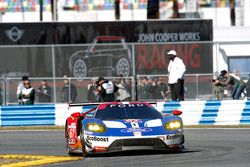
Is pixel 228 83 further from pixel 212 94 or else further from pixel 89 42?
pixel 89 42

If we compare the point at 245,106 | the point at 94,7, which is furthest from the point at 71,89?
the point at 94,7

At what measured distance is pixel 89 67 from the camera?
90.5 ft

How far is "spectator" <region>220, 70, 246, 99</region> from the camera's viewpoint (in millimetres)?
24234

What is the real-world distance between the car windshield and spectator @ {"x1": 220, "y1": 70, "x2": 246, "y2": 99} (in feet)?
33.2

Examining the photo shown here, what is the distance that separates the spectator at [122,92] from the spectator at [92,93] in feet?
2.14

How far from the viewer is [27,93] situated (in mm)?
24172

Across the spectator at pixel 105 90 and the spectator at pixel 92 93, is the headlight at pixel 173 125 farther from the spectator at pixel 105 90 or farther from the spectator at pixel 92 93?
the spectator at pixel 92 93

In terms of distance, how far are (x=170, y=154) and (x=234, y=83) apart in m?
11.2

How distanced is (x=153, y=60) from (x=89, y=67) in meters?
2.12

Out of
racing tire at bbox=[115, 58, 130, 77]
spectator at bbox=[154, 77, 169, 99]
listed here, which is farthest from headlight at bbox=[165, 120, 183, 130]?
racing tire at bbox=[115, 58, 130, 77]

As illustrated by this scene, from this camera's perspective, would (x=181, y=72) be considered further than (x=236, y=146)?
Yes

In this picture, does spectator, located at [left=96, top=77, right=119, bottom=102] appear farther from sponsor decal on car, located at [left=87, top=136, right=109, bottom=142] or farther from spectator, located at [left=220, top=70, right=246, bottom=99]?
sponsor decal on car, located at [left=87, top=136, right=109, bottom=142]

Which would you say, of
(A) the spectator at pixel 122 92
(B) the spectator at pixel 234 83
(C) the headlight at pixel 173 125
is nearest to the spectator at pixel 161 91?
(A) the spectator at pixel 122 92

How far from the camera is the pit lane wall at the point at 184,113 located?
72.3 feet
